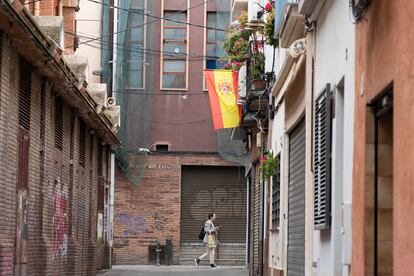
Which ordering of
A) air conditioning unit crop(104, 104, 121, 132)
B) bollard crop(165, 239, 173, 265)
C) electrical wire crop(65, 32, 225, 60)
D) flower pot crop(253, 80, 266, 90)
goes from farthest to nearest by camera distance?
bollard crop(165, 239, 173, 265) → electrical wire crop(65, 32, 225, 60) → air conditioning unit crop(104, 104, 121, 132) → flower pot crop(253, 80, 266, 90)

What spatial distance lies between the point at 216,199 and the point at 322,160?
26.5 metres

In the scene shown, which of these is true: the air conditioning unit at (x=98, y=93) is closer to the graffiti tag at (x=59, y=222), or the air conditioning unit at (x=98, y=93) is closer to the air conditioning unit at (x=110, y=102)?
the air conditioning unit at (x=110, y=102)

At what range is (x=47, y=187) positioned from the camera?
66.4 feet

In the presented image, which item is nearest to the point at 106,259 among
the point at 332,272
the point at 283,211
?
the point at 283,211

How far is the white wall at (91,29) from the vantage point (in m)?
36.1

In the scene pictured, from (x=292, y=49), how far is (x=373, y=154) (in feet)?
16.8

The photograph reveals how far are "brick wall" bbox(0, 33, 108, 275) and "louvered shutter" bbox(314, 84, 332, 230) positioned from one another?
18.6ft

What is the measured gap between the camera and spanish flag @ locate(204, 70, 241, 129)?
87.8ft

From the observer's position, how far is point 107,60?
35969 mm

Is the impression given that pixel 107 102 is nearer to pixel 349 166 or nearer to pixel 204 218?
pixel 204 218

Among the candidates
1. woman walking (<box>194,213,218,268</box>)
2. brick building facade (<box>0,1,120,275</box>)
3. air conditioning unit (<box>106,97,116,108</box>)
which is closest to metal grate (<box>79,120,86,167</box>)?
brick building facade (<box>0,1,120,275</box>)

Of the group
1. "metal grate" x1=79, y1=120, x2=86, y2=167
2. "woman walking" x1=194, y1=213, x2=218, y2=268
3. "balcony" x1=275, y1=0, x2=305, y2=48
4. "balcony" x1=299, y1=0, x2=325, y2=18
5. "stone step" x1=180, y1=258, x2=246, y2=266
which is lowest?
"stone step" x1=180, y1=258, x2=246, y2=266

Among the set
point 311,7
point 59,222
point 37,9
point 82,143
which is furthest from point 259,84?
point 311,7

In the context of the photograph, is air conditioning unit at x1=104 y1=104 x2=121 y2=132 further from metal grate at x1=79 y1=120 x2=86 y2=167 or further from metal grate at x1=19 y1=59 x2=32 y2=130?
metal grate at x1=19 y1=59 x2=32 y2=130
